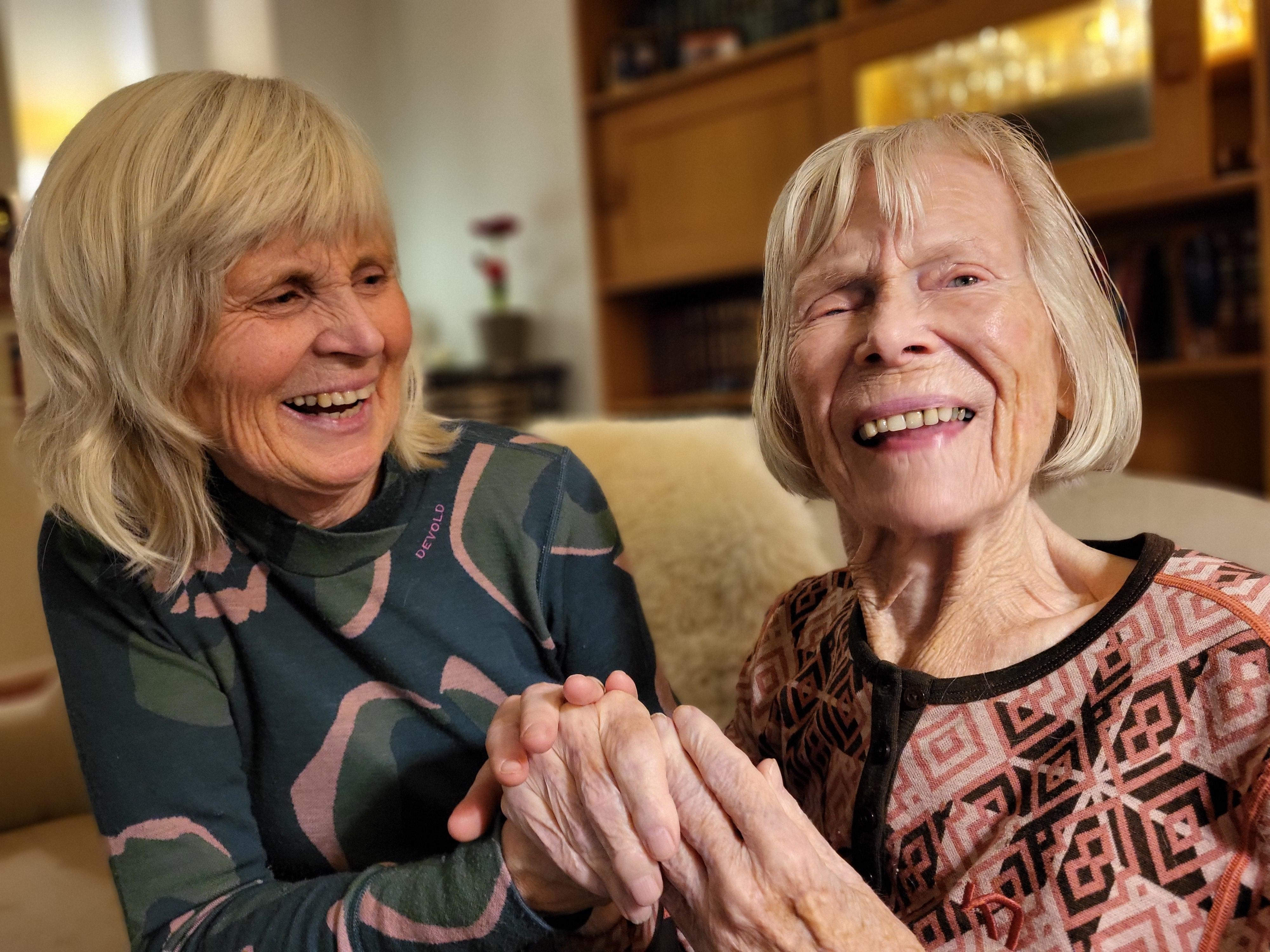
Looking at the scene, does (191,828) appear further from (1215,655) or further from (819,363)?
(1215,655)

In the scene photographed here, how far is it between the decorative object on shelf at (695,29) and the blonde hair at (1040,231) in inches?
104

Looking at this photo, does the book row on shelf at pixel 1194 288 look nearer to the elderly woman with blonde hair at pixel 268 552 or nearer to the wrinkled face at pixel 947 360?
the wrinkled face at pixel 947 360

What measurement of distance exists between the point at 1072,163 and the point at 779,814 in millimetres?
2461

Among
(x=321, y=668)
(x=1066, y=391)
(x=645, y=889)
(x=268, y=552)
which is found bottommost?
(x=645, y=889)

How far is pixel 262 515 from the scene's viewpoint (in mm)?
1052

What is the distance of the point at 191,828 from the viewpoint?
0.95 m

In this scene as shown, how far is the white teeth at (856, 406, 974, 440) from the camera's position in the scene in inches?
33.3

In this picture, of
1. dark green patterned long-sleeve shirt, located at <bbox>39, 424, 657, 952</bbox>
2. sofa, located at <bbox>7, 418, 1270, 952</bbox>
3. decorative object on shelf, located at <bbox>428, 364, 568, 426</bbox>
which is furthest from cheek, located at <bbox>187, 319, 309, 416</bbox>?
decorative object on shelf, located at <bbox>428, 364, 568, 426</bbox>

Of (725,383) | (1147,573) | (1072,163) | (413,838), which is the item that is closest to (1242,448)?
(1072,163)

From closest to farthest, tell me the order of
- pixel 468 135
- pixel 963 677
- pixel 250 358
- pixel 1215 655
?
pixel 1215 655, pixel 963 677, pixel 250 358, pixel 468 135

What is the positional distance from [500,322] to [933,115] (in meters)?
2.79

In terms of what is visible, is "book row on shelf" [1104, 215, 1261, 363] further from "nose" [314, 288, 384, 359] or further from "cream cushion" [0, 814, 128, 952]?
"cream cushion" [0, 814, 128, 952]

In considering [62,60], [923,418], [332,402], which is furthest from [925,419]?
[62,60]

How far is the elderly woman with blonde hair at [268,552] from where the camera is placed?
3.07 ft
